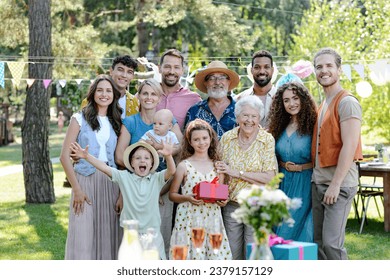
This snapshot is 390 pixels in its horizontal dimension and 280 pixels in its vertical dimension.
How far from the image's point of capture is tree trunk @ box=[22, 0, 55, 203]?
38.2ft

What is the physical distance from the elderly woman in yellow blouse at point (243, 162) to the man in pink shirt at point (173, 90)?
0.62m

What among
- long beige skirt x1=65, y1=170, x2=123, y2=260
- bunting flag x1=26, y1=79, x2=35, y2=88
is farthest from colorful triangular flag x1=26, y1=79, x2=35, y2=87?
long beige skirt x1=65, y1=170, x2=123, y2=260

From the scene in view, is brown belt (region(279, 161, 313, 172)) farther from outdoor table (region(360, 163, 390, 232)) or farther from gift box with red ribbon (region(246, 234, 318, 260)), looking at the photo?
outdoor table (region(360, 163, 390, 232))

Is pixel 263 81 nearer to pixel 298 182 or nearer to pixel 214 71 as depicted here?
pixel 214 71

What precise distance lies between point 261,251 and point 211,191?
1.54 meters

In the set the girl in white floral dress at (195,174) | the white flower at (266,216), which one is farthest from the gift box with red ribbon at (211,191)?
the white flower at (266,216)

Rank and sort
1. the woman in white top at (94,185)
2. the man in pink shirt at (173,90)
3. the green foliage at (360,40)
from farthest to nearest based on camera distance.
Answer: the green foliage at (360,40) → the man in pink shirt at (173,90) → the woman in white top at (94,185)

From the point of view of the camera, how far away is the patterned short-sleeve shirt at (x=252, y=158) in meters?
5.23

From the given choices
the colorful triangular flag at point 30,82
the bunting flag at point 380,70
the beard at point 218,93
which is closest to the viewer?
the beard at point 218,93

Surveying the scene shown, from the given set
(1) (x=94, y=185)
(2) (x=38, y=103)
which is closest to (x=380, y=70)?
(2) (x=38, y=103)

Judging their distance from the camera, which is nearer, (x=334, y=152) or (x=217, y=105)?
(x=334, y=152)

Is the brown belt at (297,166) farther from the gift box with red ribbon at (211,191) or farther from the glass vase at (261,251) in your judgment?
the glass vase at (261,251)

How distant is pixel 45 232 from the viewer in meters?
9.38

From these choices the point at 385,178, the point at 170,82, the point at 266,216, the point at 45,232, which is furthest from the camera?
the point at 45,232
